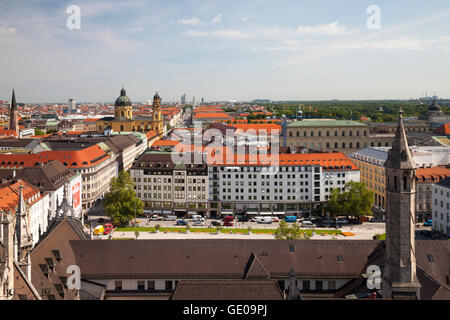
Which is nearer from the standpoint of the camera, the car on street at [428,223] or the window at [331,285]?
the window at [331,285]

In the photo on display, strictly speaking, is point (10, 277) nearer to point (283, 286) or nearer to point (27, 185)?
point (283, 286)

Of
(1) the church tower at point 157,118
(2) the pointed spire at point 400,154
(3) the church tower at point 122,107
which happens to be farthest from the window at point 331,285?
(3) the church tower at point 122,107

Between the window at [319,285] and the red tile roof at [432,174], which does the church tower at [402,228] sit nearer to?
the window at [319,285]

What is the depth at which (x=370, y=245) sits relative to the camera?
29.8 m

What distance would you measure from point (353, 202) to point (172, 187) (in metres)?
26.5

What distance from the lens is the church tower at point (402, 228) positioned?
21.9 metres

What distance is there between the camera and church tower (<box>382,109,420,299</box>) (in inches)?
862

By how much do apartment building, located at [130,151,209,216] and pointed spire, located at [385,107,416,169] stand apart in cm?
4720

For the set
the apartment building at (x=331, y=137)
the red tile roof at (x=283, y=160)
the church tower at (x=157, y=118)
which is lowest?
the red tile roof at (x=283, y=160)

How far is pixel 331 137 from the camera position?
4213 inches

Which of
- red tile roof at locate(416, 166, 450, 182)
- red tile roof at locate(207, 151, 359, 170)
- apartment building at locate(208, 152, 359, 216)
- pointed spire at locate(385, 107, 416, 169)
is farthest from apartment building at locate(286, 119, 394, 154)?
pointed spire at locate(385, 107, 416, 169)

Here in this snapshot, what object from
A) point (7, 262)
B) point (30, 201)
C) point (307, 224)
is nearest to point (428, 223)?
point (307, 224)
